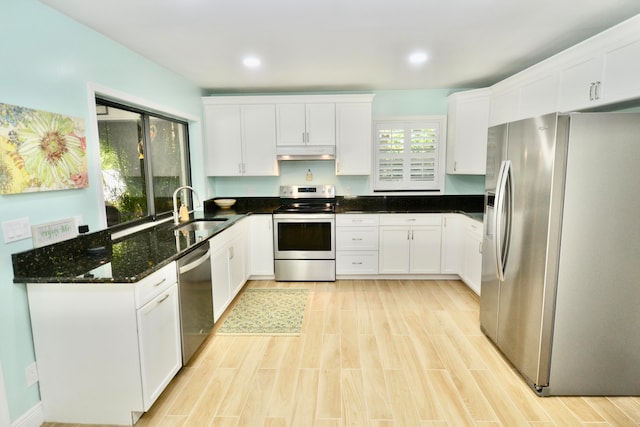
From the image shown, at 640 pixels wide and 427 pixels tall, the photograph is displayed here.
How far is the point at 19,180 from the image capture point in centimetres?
181

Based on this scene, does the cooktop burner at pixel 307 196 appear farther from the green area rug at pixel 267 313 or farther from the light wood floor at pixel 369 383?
the light wood floor at pixel 369 383

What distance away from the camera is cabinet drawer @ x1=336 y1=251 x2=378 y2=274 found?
14.3ft

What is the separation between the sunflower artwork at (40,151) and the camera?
1.75 m

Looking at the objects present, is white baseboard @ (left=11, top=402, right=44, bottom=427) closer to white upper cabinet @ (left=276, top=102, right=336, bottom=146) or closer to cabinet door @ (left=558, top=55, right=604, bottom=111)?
white upper cabinet @ (left=276, top=102, right=336, bottom=146)

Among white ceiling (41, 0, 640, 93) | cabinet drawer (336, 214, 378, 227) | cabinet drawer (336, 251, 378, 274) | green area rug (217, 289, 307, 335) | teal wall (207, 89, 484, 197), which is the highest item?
white ceiling (41, 0, 640, 93)

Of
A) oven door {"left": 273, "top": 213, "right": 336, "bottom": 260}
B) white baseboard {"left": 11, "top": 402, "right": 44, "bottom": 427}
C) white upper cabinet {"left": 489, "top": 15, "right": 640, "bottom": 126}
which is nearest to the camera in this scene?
white baseboard {"left": 11, "top": 402, "right": 44, "bottom": 427}

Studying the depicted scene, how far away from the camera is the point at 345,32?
2484 millimetres

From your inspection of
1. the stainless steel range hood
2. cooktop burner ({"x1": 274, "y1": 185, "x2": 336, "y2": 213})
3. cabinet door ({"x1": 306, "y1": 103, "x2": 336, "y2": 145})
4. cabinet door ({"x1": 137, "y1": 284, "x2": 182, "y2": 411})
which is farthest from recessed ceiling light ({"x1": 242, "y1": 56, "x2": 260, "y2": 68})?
cabinet door ({"x1": 137, "y1": 284, "x2": 182, "y2": 411})

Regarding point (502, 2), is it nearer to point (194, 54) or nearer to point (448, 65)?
point (448, 65)

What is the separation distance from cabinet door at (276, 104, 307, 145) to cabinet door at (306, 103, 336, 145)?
0.25 ft

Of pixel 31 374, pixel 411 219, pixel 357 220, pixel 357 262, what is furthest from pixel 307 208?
pixel 31 374

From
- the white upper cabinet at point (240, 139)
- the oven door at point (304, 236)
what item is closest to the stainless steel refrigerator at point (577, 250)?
the oven door at point (304, 236)

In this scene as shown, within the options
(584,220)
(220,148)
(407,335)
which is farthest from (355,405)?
(220,148)

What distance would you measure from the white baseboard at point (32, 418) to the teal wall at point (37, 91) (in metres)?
0.02
